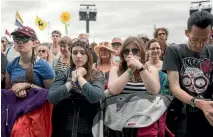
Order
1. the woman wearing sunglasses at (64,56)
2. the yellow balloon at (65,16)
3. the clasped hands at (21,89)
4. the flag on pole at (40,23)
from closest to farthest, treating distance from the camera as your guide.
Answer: the clasped hands at (21,89) < the woman wearing sunglasses at (64,56) < the flag on pole at (40,23) < the yellow balloon at (65,16)

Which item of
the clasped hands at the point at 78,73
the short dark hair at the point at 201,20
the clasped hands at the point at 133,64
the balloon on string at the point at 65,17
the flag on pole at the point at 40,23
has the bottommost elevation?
the clasped hands at the point at 78,73

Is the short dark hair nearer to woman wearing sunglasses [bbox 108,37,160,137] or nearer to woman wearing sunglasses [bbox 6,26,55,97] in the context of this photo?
woman wearing sunglasses [bbox 108,37,160,137]

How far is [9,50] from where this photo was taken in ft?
19.4

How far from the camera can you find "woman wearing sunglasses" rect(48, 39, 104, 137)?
2.68 m

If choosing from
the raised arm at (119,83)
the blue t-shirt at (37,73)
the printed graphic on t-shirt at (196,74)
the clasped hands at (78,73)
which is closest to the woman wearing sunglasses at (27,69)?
the blue t-shirt at (37,73)

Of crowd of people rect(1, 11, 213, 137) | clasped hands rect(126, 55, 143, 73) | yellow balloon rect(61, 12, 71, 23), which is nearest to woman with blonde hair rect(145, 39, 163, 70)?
crowd of people rect(1, 11, 213, 137)

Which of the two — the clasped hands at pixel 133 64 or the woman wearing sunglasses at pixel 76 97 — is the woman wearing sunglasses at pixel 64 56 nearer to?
the woman wearing sunglasses at pixel 76 97

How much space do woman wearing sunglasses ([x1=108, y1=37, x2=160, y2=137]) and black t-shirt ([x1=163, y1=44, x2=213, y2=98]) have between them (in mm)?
259

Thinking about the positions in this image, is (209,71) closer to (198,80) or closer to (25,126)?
(198,80)

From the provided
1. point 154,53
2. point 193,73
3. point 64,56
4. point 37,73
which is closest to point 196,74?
point 193,73

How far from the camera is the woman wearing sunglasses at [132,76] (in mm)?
2684

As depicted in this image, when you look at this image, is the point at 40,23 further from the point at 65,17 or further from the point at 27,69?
the point at 27,69

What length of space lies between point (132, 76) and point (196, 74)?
0.61 m

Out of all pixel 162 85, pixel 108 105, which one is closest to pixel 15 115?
pixel 108 105
